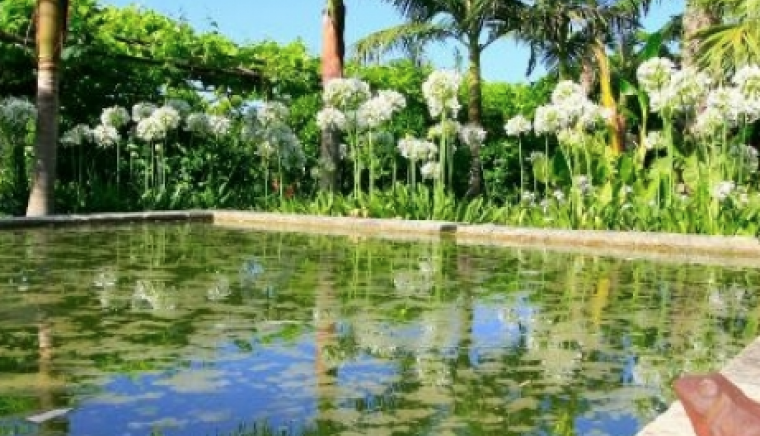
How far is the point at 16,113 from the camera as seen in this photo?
14.3m

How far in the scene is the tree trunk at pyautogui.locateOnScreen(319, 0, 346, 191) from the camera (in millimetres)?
16172

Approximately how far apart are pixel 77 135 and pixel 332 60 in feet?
11.8

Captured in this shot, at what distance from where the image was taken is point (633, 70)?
26484 mm

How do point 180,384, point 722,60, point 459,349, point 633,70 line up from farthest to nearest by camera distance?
point 633,70 < point 722,60 < point 459,349 < point 180,384

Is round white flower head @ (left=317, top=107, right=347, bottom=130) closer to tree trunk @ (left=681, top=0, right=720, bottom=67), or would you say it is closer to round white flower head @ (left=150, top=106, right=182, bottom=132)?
round white flower head @ (left=150, top=106, right=182, bottom=132)

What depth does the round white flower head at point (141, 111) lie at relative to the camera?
51.5ft

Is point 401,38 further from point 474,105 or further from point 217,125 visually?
point 217,125

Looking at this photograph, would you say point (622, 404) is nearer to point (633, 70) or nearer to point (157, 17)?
point (157, 17)

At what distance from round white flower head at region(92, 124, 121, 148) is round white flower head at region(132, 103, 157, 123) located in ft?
1.35

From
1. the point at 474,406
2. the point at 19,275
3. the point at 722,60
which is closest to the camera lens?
the point at 474,406

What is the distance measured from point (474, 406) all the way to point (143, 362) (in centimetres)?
149

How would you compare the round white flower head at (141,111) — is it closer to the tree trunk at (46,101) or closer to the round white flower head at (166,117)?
the round white flower head at (166,117)

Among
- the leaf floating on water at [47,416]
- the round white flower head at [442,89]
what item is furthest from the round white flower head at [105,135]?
the leaf floating on water at [47,416]

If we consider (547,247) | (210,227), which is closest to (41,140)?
(210,227)
